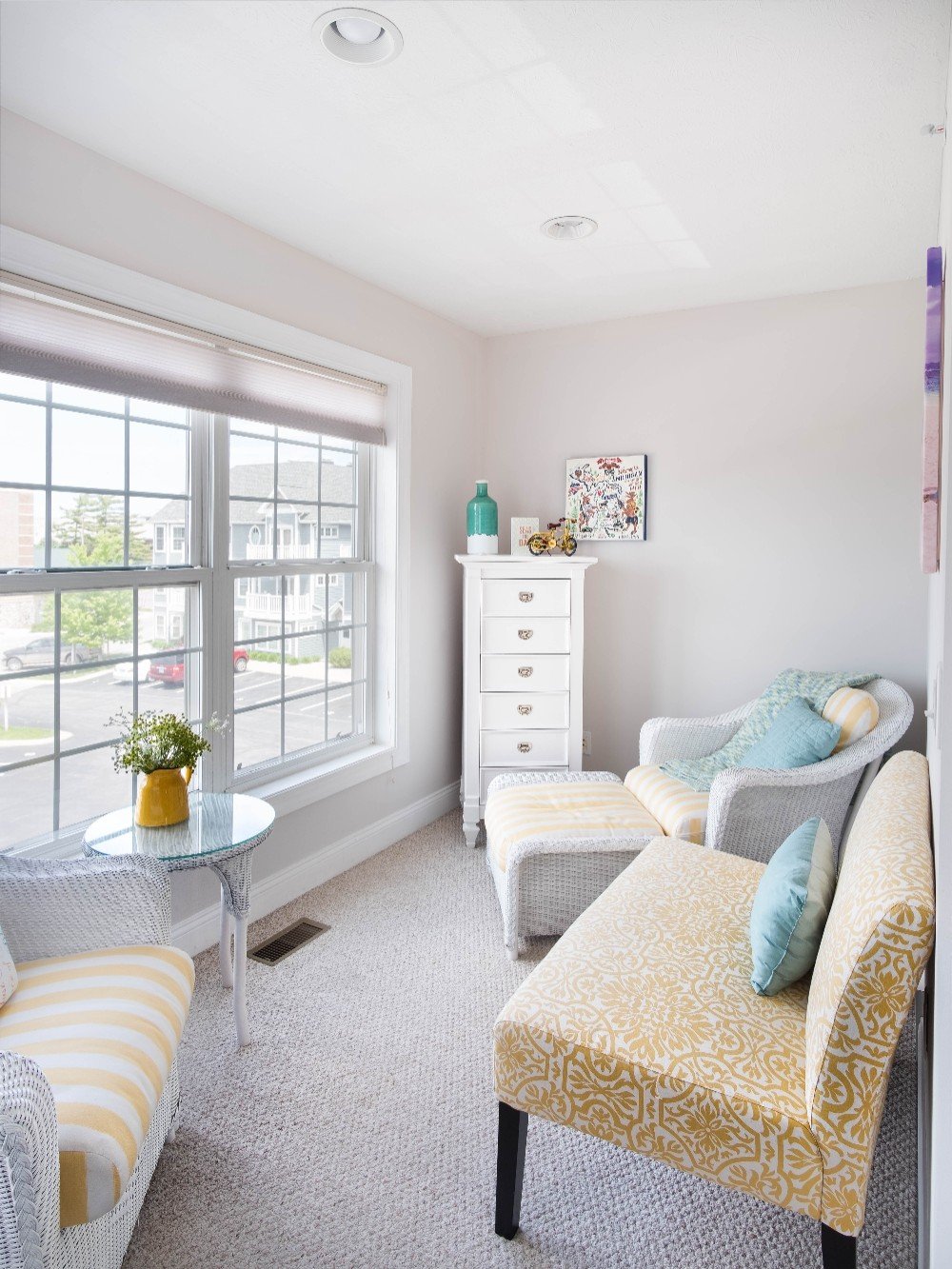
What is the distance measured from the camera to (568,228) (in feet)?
9.39

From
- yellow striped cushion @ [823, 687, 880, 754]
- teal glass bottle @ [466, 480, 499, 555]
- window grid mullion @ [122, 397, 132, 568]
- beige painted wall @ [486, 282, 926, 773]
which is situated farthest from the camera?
teal glass bottle @ [466, 480, 499, 555]

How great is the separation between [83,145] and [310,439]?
1.27 metres

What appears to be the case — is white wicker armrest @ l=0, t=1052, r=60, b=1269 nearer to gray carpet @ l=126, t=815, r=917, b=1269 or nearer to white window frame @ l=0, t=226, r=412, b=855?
gray carpet @ l=126, t=815, r=917, b=1269

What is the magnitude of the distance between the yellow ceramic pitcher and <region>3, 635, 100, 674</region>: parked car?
0.46 metres

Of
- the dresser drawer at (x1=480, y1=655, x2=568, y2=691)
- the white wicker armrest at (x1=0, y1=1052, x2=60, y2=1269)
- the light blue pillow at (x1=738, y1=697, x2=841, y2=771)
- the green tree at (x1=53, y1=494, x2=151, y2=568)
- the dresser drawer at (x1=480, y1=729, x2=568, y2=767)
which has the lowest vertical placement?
the white wicker armrest at (x1=0, y1=1052, x2=60, y2=1269)

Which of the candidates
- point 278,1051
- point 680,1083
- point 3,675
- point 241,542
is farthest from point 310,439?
point 680,1083

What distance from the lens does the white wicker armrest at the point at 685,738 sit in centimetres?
347

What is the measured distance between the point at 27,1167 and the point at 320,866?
87.4 inches

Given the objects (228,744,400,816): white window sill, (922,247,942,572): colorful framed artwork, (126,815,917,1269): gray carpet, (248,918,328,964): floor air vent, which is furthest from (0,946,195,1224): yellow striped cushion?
(922,247,942,572): colorful framed artwork

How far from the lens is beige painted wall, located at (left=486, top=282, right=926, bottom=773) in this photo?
3.46m

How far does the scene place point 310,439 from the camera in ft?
11.0

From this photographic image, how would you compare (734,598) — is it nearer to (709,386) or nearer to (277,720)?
(709,386)

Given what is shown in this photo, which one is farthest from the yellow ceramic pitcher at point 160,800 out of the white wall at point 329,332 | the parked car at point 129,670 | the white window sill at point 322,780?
the white window sill at point 322,780

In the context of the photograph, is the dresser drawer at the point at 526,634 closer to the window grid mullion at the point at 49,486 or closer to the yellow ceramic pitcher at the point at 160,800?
the yellow ceramic pitcher at the point at 160,800
